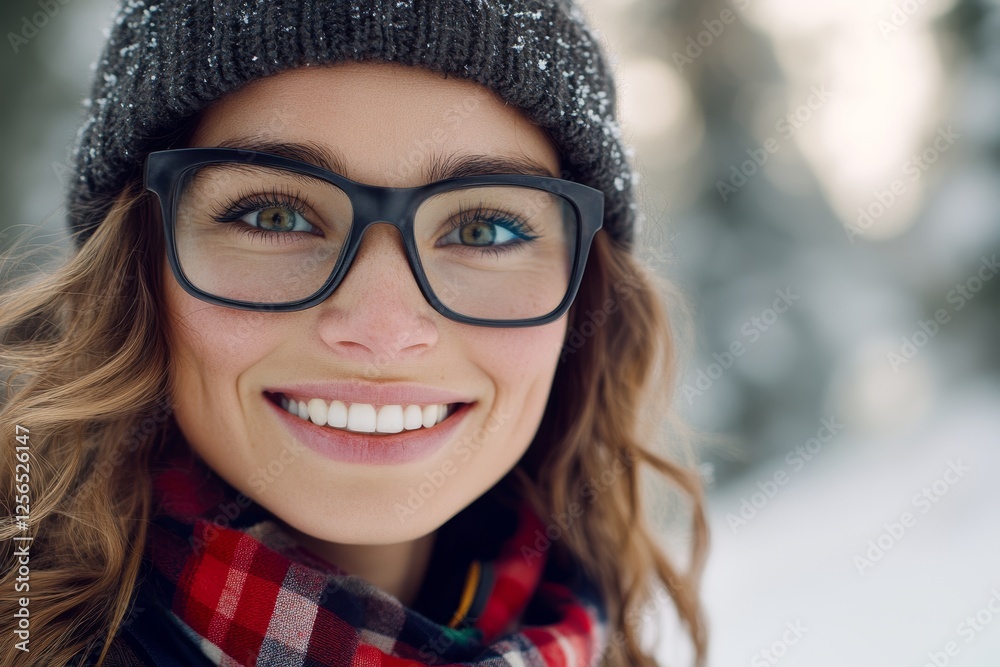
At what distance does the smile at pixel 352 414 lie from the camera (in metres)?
1.24

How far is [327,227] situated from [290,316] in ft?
0.56

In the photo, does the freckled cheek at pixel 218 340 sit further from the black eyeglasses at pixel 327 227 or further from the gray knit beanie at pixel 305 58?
the gray knit beanie at pixel 305 58

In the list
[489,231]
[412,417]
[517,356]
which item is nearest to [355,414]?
[412,417]

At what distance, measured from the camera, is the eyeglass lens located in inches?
46.4

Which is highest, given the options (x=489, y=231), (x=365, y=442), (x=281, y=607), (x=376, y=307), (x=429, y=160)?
(x=429, y=160)

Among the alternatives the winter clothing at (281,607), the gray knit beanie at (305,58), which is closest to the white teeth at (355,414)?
the winter clothing at (281,607)

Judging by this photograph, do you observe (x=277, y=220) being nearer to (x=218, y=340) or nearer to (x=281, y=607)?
(x=218, y=340)

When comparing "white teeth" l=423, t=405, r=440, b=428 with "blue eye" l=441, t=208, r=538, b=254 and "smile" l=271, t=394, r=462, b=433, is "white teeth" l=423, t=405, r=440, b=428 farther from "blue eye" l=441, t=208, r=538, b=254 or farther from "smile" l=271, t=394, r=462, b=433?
"blue eye" l=441, t=208, r=538, b=254

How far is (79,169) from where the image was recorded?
1398mm

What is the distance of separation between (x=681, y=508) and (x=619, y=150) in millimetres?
1729

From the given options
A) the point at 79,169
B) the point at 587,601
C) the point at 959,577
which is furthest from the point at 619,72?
the point at 959,577

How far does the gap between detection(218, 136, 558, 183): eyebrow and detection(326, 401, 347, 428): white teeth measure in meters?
0.41

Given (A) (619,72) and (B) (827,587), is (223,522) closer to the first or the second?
(A) (619,72)

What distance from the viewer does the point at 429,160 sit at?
3.86 feet
